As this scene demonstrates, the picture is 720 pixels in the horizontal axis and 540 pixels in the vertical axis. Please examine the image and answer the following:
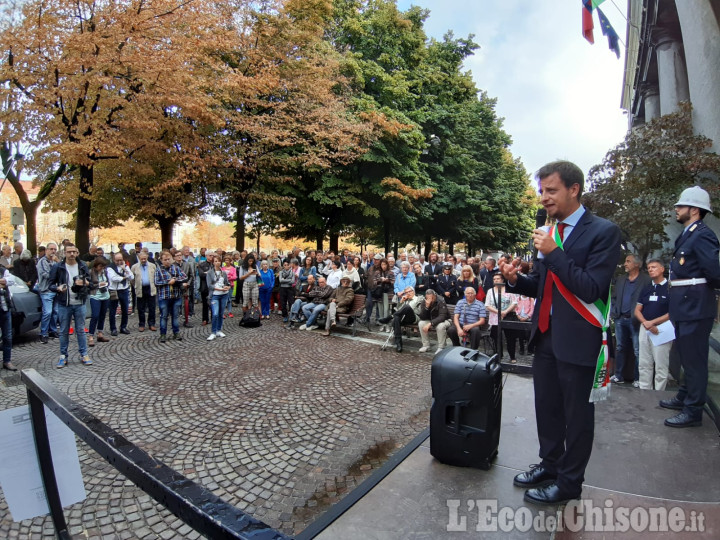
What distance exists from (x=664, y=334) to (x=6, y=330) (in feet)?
32.7

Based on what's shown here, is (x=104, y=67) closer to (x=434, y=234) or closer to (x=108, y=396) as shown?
(x=108, y=396)

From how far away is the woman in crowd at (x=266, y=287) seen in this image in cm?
1224

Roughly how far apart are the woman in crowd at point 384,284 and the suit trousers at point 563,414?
8.00 m

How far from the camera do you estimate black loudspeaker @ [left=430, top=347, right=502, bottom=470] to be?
3.19m

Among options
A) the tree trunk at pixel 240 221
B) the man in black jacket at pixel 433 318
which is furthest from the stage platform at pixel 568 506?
the tree trunk at pixel 240 221

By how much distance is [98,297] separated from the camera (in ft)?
29.2

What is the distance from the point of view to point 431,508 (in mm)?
2727

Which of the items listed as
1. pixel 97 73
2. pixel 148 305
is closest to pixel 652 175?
pixel 148 305

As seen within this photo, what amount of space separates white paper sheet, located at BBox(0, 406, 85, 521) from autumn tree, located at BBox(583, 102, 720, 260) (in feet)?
25.7

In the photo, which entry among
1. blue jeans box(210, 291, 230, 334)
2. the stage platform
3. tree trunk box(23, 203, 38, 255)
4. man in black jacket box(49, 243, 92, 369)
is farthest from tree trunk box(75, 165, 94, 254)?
the stage platform

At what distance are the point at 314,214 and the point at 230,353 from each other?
11422mm

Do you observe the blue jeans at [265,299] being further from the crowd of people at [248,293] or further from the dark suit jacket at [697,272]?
the dark suit jacket at [697,272]

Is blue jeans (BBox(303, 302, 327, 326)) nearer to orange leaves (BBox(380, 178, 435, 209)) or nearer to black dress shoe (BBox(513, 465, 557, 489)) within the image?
black dress shoe (BBox(513, 465, 557, 489))

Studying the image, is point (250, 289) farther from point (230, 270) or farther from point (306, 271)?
point (306, 271)
